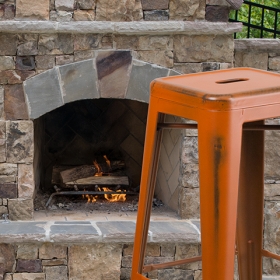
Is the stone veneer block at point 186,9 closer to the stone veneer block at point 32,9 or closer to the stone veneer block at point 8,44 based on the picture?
the stone veneer block at point 32,9

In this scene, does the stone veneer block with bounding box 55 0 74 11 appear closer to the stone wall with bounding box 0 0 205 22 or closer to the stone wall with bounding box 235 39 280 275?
the stone wall with bounding box 0 0 205 22

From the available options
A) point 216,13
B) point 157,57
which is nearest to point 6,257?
point 157,57

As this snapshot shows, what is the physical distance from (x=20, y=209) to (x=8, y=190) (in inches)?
5.9

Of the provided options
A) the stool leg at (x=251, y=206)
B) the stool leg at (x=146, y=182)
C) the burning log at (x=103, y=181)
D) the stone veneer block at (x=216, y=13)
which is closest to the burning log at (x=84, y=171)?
the burning log at (x=103, y=181)

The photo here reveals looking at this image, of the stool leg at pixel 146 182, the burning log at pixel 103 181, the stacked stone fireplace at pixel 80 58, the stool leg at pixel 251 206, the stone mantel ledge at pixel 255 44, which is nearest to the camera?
the stool leg at pixel 146 182

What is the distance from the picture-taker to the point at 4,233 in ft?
11.9

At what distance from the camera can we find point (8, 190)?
3.87 meters

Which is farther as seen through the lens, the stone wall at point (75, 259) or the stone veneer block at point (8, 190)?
the stone veneer block at point (8, 190)

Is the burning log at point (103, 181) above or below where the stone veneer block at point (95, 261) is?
above

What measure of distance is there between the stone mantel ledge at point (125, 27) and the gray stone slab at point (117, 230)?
124cm

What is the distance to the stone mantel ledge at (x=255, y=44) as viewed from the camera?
3.95 m

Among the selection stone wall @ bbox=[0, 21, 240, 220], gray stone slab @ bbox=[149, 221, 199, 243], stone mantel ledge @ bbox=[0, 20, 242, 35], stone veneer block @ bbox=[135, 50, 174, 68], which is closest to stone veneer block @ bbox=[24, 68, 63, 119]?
stone wall @ bbox=[0, 21, 240, 220]

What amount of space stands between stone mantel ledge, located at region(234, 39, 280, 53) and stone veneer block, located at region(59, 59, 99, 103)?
3.23 feet

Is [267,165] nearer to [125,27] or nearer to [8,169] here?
[125,27]
